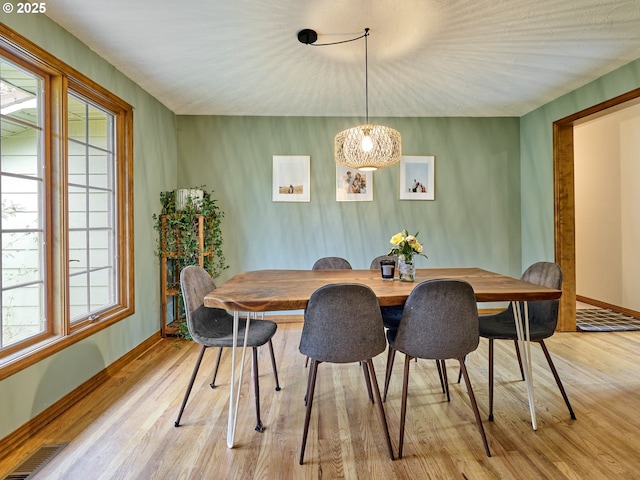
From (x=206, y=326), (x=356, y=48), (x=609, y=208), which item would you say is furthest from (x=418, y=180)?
(x=206, y=326)

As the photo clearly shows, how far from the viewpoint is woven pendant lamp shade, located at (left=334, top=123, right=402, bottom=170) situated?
2527mm

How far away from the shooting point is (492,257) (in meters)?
4.39

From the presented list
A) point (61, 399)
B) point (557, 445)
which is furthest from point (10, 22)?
point (557, 445)

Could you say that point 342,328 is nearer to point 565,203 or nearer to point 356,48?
point 356,48

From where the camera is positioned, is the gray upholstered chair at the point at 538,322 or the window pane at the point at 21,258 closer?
the window pane at the point at 21,258

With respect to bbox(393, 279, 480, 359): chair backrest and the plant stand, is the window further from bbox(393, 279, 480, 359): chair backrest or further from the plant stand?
bbox(393, 279, 480, 359): chair backrest

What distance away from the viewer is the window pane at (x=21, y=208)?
6.36 feet

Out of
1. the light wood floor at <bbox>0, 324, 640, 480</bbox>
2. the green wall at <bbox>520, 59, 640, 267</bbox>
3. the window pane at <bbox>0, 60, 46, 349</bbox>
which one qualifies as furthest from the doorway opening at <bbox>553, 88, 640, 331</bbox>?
the window pane at <bbox>0, 60, 46, 349</bbox>

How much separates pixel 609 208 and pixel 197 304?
17.8 ft

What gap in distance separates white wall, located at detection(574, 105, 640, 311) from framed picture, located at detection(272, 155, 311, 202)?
3.79m

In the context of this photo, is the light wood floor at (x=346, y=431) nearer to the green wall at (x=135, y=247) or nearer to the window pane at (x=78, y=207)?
the green wall at (x=135, y=247)

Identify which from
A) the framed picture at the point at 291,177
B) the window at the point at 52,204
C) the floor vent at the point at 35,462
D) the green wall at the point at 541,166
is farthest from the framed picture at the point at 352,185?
the floor vent at the point at 35,462

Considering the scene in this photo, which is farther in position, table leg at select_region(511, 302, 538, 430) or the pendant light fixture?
the pendant light fixture

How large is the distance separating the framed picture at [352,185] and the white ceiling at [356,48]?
0.83 m
